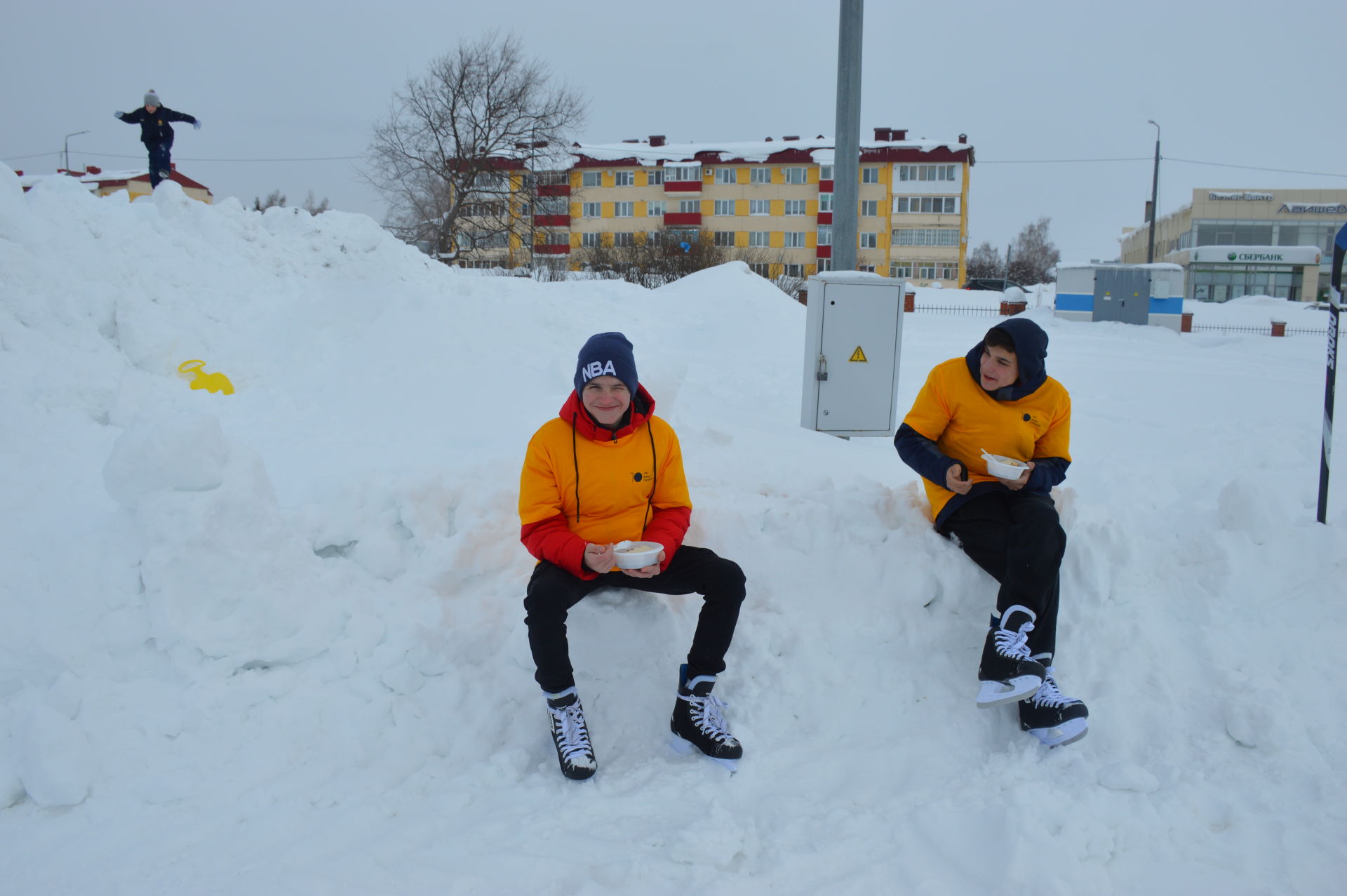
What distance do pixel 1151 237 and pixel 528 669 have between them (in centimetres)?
3186

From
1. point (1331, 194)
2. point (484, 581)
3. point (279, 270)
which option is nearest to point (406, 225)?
point (279, 270)

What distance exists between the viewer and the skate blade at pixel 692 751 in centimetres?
304

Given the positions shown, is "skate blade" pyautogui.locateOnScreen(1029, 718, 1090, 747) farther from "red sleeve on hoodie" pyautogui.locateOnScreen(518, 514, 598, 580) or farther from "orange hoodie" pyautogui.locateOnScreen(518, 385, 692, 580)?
"red sleeve on hoodie" pyautogui.locateOnScreen(518, 514, 598, 580)

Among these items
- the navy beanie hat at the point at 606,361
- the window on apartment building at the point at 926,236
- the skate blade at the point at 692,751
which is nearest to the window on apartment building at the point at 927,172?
the window on apartment building at the point at 926,236

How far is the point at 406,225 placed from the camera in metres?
30.0

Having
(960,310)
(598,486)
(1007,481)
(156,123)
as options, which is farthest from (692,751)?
(960,310)

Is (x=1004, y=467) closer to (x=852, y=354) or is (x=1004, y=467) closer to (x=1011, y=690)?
(x=1011, y=690)

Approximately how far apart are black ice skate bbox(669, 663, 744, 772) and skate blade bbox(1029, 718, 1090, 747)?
3.71 ft

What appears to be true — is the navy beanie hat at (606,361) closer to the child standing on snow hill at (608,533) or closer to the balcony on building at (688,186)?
the child standing on snow hill at (608,533)

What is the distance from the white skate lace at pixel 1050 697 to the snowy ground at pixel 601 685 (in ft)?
0.52

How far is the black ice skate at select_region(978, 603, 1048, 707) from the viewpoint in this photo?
3061 millimetres

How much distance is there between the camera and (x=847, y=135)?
7.06 meters

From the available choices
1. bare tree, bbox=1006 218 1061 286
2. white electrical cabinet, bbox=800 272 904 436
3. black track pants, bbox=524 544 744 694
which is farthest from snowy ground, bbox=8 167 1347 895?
bare tree, bbox=1006 218 1061 286

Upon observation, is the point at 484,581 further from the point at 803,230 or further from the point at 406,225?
the point at 803,230
